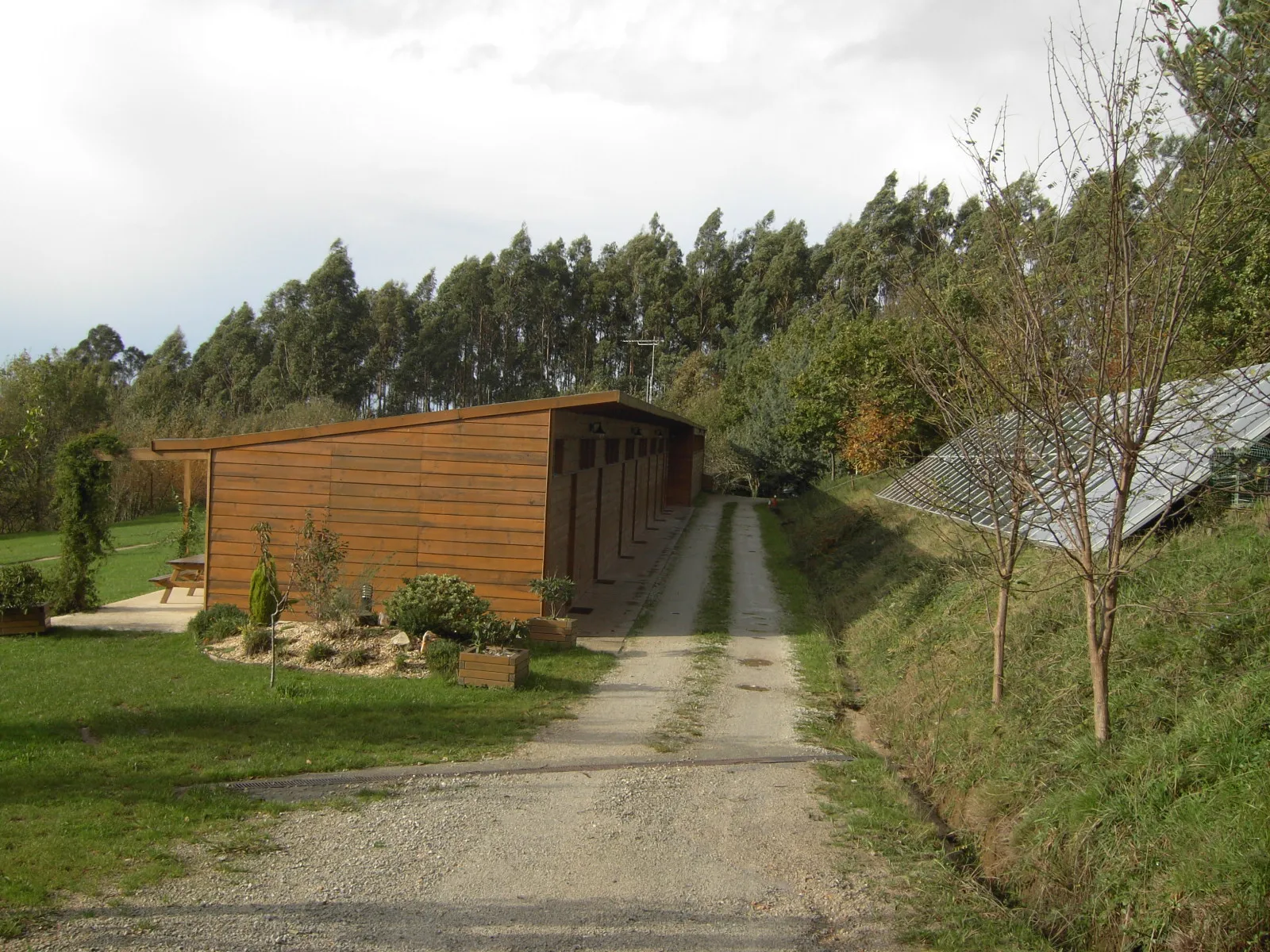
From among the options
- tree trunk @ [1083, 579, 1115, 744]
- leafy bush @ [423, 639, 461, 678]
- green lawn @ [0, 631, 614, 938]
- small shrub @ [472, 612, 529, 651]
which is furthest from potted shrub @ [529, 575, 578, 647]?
tree trunk @ [1083, 579, 1115, 744]

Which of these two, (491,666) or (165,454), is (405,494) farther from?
(491,666)

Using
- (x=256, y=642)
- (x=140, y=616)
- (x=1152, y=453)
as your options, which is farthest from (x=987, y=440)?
(x=140, y=616)

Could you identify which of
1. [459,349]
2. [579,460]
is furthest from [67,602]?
[459,349]

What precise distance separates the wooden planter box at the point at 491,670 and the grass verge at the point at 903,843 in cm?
277

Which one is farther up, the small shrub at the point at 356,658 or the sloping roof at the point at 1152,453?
the sloping roof at the point at 1152,453

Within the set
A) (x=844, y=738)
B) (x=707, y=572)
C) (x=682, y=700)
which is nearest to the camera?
(x=844, y=738)

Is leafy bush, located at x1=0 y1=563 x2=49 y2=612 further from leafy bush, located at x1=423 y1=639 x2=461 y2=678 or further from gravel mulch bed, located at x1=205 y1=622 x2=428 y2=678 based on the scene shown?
leafy bush, located at x1=423 y1=639 x2=461 y2=678

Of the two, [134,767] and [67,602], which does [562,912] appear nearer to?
[134,767]

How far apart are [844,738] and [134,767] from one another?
17.6ft

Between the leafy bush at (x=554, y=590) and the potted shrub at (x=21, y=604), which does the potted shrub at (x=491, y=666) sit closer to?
the leafy bush at (x=554, y=590)

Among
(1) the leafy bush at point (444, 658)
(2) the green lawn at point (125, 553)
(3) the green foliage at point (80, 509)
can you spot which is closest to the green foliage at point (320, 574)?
(1) the leafy bush at point (444, 658)

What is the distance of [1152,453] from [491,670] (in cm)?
604

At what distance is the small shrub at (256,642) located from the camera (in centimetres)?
962

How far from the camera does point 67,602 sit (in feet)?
39.3
